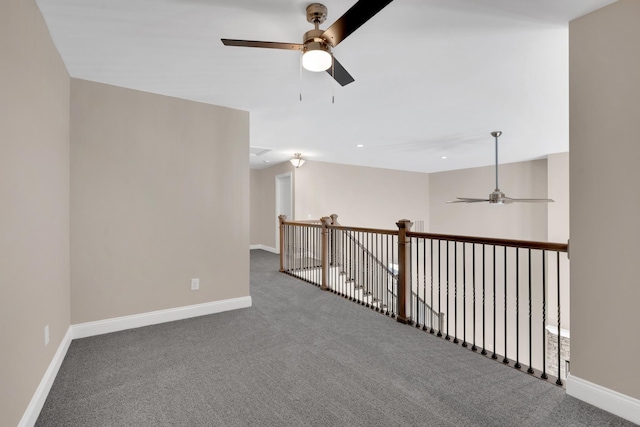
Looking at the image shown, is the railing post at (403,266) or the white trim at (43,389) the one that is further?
the railing post at (403,266)

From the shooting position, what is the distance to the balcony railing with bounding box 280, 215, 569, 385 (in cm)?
251

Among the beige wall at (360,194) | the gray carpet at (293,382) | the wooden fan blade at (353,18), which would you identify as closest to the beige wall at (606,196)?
the gray carpet at (293,382)

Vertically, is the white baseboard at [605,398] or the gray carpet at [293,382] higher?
the white baseboard at [605,398]

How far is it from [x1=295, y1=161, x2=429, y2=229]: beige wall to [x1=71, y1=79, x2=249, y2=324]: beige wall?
11.5 feet

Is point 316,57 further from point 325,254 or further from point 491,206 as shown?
point 491,206

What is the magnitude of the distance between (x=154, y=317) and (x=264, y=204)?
17.4 feet

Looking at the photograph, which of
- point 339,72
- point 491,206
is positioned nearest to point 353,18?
point 339,72

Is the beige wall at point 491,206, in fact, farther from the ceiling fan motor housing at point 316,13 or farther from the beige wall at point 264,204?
the ceiling fan motor housing at point 316,13

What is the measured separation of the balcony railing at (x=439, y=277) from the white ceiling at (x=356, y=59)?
141cm

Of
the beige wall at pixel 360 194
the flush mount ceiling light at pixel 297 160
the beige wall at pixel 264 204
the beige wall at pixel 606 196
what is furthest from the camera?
→ the beige wall at pixel 264 204

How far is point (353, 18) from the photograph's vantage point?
5.08 ft

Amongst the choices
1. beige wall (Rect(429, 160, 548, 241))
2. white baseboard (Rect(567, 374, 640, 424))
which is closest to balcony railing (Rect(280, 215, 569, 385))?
white baseboard (Rect(567, 374, 640, 424))

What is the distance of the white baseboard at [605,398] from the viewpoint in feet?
Answer: 5.54

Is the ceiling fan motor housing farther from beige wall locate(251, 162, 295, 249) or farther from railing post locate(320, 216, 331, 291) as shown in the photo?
beige wall locate(251, 162, 295, 249)
